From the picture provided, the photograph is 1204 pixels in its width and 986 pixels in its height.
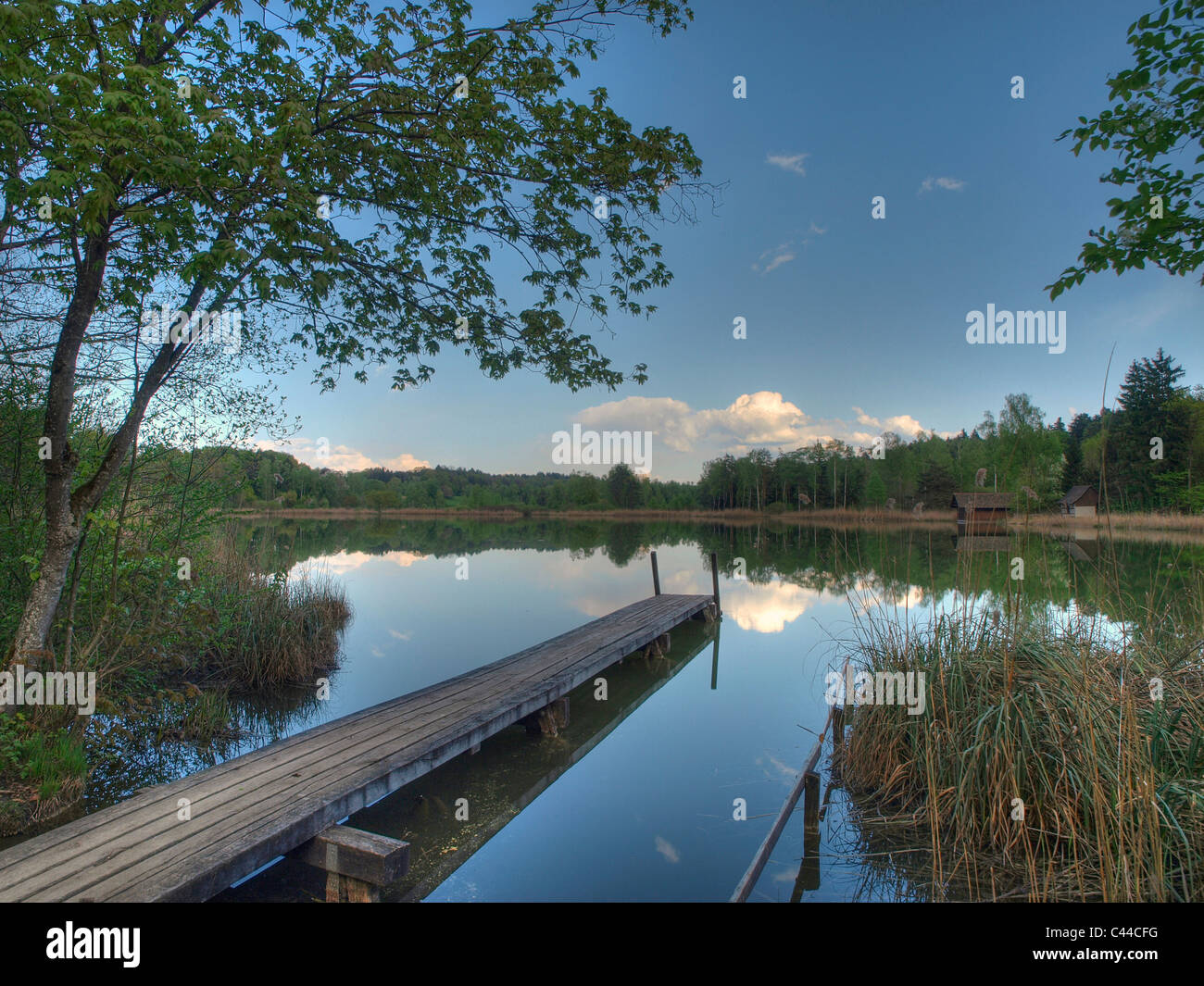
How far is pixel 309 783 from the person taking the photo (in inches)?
145

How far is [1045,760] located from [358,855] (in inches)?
153

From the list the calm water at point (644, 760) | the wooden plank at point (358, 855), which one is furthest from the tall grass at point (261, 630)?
the wooden plank at point (358, 855)

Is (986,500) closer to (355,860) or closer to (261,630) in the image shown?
(355,860)

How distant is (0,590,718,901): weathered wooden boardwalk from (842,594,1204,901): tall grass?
10.5 feet

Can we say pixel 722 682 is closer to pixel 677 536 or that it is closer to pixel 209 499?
pixel 209 499

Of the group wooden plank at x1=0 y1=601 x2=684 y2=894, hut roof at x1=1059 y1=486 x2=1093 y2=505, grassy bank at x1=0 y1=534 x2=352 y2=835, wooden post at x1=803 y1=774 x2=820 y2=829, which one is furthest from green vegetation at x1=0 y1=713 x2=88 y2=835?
hut roof at x1=1059 y1=486 x2=1093 y2=505

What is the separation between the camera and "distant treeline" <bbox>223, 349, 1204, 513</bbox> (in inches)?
173

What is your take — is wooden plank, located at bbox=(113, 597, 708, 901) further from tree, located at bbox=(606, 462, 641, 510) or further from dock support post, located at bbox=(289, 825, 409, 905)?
tree, located at bbox=(606, 462, 641, 510)

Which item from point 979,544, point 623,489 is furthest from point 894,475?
point 623,489

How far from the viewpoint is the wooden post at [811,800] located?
3.92 meters

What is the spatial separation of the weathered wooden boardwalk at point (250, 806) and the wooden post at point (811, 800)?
99.9 inches

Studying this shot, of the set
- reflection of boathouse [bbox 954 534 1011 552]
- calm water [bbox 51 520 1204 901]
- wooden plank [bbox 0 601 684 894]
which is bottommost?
calm water [bbox 51 520 1204 901]
